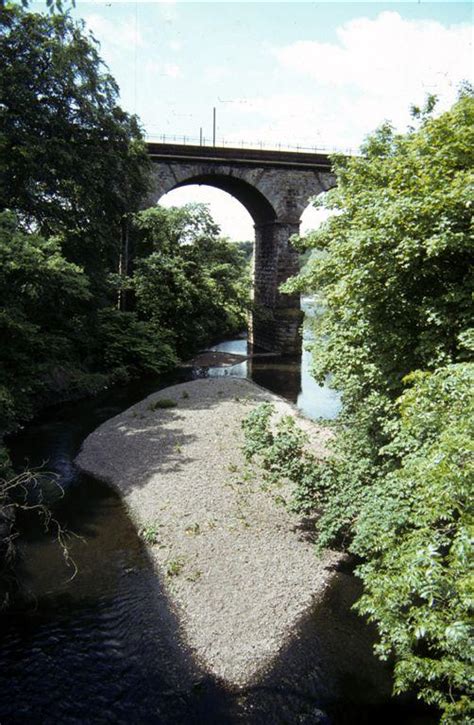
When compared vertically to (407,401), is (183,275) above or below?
above

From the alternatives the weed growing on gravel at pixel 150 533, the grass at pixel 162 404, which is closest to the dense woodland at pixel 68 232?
the grass at pixel 162 404

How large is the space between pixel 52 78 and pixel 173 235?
12426 millimetres

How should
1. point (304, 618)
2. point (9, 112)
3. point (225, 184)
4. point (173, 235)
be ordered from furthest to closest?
point (225, 184) → point (173, 235) → point (9, 112) → point (304, 618)

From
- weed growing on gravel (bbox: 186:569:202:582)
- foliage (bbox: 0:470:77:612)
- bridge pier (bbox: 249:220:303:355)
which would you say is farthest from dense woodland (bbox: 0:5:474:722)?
bridge pier (bbox: 249:220:303:355)

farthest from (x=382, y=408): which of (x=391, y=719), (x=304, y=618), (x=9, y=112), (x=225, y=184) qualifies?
(x=225, y=184)

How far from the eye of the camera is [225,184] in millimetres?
34094

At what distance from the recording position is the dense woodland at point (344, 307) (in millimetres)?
5789

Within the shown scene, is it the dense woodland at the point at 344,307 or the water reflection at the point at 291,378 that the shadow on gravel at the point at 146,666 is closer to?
the dense woodland at the point at 344,307

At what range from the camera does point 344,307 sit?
10.6 meters

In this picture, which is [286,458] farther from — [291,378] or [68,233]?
[291,378]

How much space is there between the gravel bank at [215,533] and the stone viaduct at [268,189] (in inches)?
656

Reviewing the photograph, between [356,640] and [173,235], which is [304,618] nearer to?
[356,640]

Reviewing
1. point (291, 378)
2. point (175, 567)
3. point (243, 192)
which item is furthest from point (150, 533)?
point (243, 192)

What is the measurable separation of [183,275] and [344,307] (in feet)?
67.1
